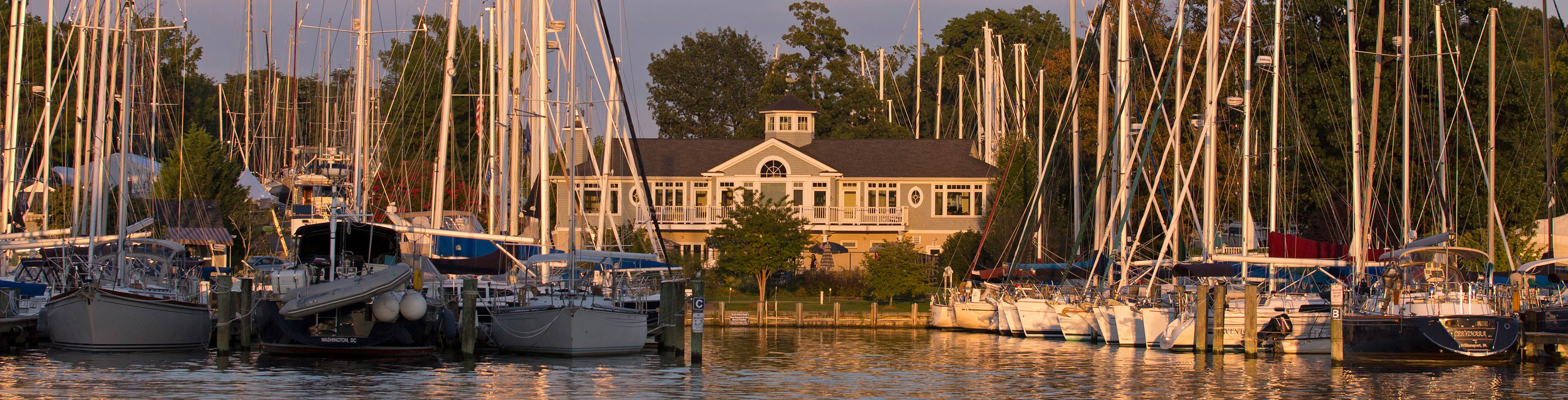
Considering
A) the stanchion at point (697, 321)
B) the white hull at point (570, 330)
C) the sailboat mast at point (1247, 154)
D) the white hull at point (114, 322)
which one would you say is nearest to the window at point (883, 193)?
the sailboat mast at point (1247, 154)

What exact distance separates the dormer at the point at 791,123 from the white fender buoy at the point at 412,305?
38073 mm

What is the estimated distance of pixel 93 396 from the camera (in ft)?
76.3

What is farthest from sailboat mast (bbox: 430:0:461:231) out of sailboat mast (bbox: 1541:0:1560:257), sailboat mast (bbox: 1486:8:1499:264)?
sailboat mast (bbox: 1541:0:1560:257)

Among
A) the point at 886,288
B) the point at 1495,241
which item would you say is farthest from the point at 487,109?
the point at 1495,241

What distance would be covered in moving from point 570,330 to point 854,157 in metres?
35.4

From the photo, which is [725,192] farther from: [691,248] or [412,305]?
[412,305]

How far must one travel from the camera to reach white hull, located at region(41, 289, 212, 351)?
30.0 metres

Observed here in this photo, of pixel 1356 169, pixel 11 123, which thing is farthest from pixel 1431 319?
pixel 11 123

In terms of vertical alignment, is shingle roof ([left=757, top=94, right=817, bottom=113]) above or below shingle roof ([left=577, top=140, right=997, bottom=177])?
above

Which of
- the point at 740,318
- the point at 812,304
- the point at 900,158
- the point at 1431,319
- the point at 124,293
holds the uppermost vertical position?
the point at 900,158

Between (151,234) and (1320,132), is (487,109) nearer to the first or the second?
(151,234)

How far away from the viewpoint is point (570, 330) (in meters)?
30.5

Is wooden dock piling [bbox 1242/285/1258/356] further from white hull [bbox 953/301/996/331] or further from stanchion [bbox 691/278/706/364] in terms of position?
white hull [bbox 953/301/996/331]

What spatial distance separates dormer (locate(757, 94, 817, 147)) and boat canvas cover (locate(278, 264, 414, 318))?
38631 mm
